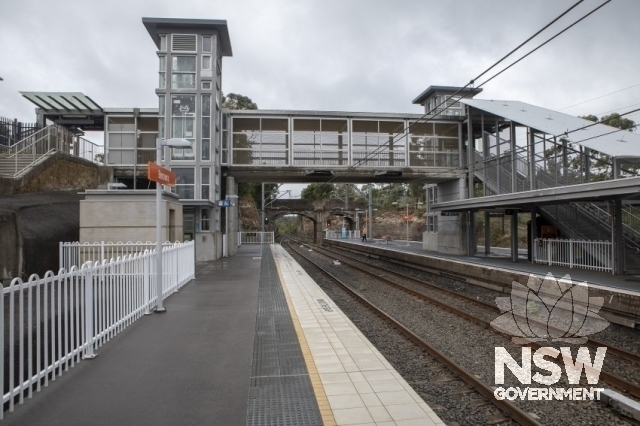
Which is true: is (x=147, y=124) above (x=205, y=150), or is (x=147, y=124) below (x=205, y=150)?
above

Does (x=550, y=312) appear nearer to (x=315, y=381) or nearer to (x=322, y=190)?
(x=315, y=381)

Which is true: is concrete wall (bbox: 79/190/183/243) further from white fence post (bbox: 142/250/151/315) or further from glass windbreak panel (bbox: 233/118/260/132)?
glass windbreak panel (bbox: 233/118/260/132)

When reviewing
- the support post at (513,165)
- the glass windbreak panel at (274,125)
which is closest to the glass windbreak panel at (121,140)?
the glass windbreak panel at (274,125)

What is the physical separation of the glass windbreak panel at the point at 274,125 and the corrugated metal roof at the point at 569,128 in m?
10.4

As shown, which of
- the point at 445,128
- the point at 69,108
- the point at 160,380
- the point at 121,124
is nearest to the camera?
the point at 160,380

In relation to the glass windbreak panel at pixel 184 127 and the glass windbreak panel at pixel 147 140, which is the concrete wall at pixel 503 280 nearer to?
the glass windbreak panel at pixel 184 127

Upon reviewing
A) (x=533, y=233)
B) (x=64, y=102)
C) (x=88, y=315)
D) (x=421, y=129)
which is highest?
(x=64, y=102)

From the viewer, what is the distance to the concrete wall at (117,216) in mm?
13391

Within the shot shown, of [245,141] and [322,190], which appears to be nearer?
[245,141]

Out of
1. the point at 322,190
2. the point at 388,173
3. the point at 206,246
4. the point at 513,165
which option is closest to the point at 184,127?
the point at 206,246

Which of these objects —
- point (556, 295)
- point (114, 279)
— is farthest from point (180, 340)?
point (556, 295)

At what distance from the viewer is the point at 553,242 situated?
1714cm

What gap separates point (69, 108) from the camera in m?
25.4

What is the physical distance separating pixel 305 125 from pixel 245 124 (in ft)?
11.8
